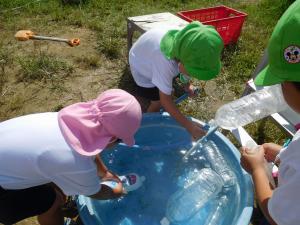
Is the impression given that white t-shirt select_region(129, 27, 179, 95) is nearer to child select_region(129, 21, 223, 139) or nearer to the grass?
child select_region(129, 21, 223, 139)

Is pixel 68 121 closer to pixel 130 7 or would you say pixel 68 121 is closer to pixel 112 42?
pixel 112 42

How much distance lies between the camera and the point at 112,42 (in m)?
4.08

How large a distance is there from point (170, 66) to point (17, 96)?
65.6 inches

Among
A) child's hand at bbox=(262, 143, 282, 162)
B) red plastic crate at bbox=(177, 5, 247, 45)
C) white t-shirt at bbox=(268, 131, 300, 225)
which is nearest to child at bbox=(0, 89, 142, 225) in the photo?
white t-shirt at bbox=(268, 131, 300, 225)

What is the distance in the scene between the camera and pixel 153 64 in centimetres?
257

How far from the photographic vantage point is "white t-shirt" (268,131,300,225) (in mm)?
1304

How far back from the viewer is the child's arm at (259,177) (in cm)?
163

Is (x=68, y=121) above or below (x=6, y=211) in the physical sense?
above

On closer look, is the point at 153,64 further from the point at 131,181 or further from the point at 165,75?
the point at 131,181

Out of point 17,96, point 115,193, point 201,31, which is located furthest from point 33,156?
point 17,96

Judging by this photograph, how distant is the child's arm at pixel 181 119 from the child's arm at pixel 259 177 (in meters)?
0.56

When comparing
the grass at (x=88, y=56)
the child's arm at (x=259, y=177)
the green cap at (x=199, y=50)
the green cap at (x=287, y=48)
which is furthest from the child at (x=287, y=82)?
the grass at (x=88, y=56)

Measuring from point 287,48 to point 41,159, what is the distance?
1.14 meters

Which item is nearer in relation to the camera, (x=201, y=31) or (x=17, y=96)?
(x=201, y=31)
